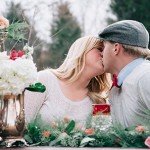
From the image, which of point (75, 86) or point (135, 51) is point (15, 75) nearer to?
point (135, 51)

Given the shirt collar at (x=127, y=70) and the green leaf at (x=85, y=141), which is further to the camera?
the shirt collar at (x=127, y=70)

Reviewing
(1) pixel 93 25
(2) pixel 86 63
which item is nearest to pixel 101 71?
(2) pixel 86 63

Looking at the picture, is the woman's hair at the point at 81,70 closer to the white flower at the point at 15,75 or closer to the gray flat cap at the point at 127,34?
the gray flat cap at the point at 127,34

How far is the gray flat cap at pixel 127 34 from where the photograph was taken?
3.66 m

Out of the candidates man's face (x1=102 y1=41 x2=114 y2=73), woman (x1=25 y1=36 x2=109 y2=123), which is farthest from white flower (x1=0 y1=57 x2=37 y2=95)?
woman (x1=25 y1=36 x2=109 y2=123)

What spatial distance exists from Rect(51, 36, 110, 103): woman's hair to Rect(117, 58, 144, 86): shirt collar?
23.9 inches

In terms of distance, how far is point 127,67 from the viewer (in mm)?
3615

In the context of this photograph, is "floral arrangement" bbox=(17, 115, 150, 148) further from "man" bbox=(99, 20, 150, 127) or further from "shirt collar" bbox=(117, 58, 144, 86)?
"shirt collar" bbox=(117, 58, 144, 86)

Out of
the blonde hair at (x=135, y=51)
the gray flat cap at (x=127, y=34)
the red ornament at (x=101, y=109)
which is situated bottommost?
the red ornament at (x=101, y=109)

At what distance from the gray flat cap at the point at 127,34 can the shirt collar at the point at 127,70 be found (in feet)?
0.33

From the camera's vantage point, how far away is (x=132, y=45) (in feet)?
12.0

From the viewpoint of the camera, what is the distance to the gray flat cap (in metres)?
3.66

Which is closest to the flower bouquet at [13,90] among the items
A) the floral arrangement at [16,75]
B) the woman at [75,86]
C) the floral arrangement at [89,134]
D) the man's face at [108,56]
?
the floral arrangement at [16,75]

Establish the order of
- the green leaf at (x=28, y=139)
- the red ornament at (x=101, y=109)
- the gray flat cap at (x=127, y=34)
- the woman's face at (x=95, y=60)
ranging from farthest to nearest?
1. the woman's face at (x=95, y=60)
2. the gray flat cap at (x=127, y=34)
3. the red ornament at (x=101, y=109)
4. the green leaf at (x=28, y=139)
